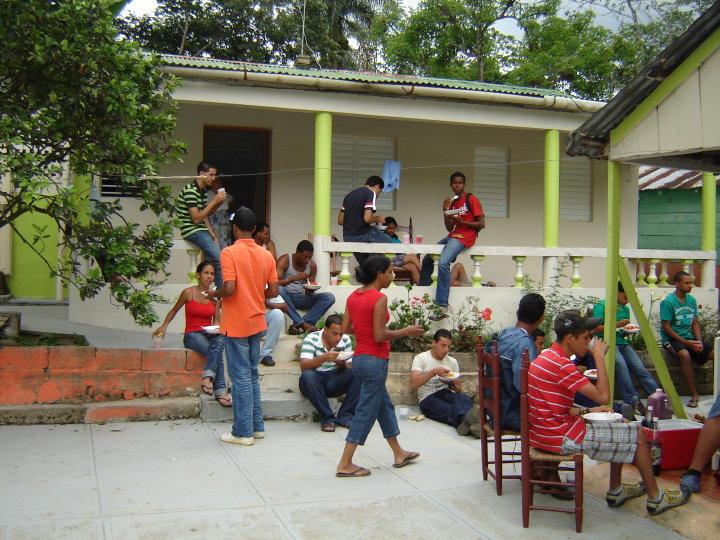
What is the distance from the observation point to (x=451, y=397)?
8.05 m

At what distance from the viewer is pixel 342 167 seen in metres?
12.4

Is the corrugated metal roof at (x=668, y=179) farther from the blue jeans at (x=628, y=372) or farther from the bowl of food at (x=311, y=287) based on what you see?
the bowl of food at (x=311, y=287)

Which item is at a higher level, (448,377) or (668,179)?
(668,179)

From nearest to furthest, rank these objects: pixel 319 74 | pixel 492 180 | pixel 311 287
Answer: pixel 311 287 → pixel 319 74 → pixel 492 180

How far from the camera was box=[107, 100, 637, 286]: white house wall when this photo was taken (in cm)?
1155

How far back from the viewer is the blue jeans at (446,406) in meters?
7.79

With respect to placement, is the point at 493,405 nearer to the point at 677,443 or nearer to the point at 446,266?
the point at 677,443

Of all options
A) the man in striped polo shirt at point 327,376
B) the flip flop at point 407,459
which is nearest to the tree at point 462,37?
the man in striped polo shirt at point 327,376

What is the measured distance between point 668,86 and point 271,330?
4960 millimetres

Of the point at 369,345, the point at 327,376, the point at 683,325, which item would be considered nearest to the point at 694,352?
the point at 683,325

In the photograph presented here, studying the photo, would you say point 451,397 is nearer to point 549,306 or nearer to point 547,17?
point 549,306

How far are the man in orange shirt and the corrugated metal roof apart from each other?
11482 mm

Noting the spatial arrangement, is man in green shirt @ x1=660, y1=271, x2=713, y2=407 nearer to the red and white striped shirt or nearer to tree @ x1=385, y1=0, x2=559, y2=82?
the red and white striped shirt

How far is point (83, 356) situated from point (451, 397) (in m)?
3.72
